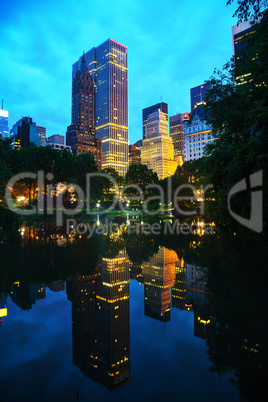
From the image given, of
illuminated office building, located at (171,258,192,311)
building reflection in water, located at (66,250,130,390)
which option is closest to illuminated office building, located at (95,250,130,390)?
building reflection in water, located at (66,250,130,390)

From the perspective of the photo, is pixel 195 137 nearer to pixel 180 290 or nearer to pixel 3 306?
pixel 180 290

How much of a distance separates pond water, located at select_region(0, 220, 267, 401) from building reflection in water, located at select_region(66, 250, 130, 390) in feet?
0.06

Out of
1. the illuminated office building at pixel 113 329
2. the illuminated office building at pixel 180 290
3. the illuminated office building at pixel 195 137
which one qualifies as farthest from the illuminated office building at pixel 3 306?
the illuminated office building at pixel 195 137

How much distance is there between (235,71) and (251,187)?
13188mm

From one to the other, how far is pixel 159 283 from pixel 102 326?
3011mm

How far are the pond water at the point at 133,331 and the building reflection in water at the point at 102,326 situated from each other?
0.06 ft

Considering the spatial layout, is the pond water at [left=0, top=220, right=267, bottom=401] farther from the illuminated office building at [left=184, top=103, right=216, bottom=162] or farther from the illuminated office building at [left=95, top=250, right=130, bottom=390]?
the illuminated office building at [left=184, top=103, right=216, bottom=162]

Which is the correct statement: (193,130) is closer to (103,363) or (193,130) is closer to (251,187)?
(251,187)

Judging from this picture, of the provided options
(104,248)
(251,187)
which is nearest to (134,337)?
(104,248)

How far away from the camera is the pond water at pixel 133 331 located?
3168 mm

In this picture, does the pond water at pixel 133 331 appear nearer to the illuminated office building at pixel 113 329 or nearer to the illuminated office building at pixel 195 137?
the illuminated office building at pixel 113 329

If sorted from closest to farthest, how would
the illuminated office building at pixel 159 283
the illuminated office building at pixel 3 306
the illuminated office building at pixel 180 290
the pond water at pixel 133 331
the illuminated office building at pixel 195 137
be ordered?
the pond water at pixel 133 331
the illuminated office building at pixel 3 306
the illuminated office building at pixel 159 283
the illuminated office building at pixel 180 290
the illuminated office building at pixel 195 137

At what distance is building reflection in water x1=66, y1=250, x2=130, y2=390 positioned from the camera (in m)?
3.62

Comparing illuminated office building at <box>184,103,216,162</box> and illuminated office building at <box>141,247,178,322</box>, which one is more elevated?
illuminated office building at <box>184,103,216,162</box>
